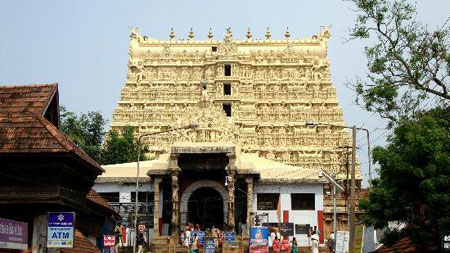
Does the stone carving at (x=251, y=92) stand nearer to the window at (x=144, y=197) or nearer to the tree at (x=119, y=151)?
the tree at (x=119, y=151)

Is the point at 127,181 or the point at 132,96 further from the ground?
the point at 132,96

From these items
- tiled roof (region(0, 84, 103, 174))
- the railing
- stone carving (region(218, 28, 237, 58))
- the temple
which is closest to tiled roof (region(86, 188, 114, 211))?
tiled roof (region(0, 84, 103, 174))

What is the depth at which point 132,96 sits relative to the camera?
83.9 m

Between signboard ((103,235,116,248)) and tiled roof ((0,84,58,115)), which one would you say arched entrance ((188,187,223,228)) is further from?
tiled roof ((0,84,58,115))

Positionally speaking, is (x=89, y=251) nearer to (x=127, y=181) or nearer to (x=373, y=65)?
(x=373, y=65)

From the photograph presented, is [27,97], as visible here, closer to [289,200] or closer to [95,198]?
[95,198]

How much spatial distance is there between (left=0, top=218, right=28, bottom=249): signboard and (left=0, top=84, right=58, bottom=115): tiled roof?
4115mm

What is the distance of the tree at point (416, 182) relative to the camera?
24.4 meters

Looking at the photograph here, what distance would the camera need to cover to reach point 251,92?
82250mm

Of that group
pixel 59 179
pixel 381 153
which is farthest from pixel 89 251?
pixel 381 153

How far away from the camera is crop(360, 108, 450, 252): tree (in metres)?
24.4

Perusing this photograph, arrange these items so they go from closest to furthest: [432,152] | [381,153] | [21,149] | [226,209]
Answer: [21,149]
[432,152]
[381,153]
[226,209]

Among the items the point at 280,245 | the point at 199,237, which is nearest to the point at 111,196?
the point at 199,237

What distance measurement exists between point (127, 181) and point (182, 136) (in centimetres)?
Result: 512
